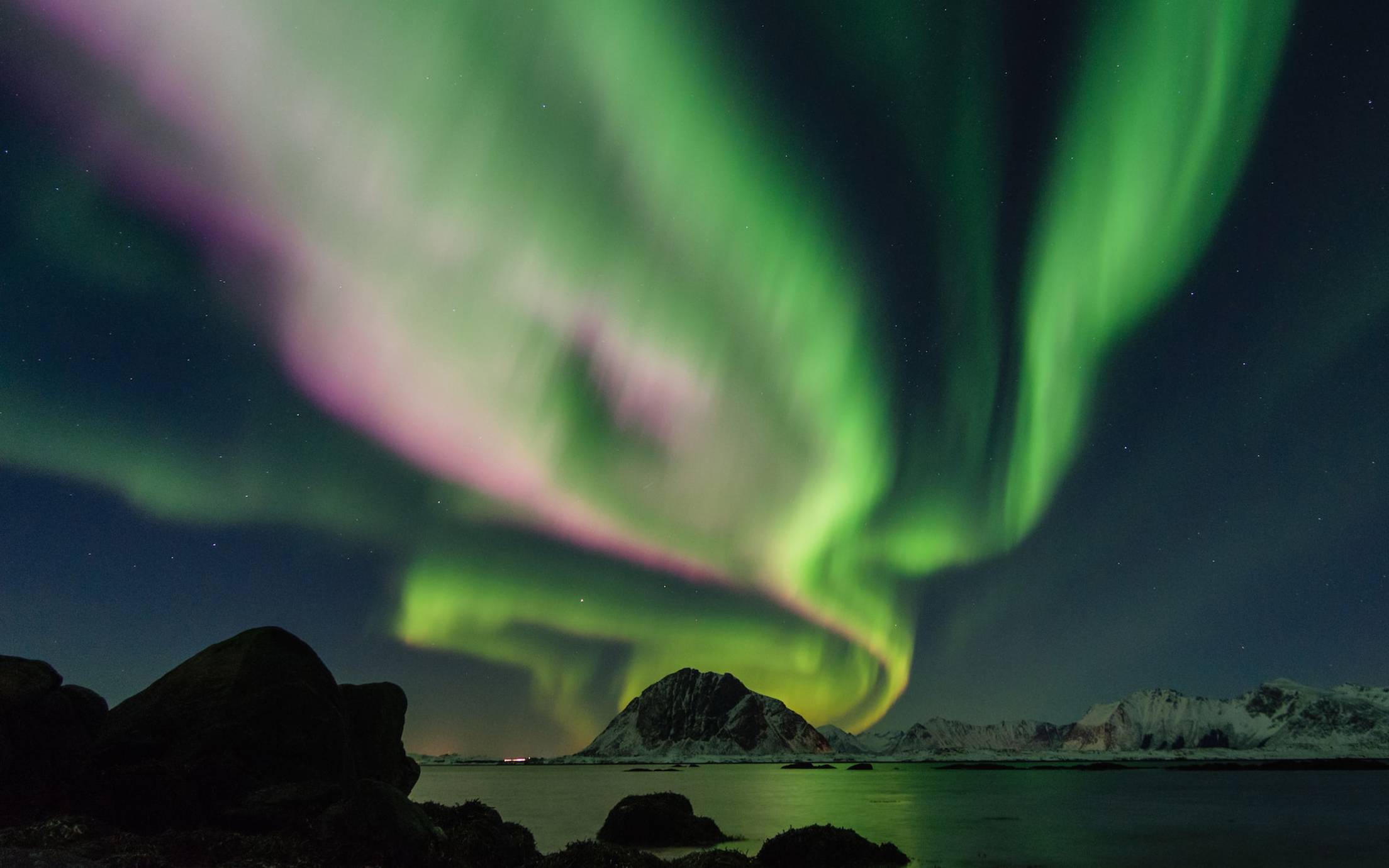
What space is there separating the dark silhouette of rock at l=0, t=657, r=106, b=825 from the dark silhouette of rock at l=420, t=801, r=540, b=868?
1104 cm

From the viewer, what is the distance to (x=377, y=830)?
22781 millimetres

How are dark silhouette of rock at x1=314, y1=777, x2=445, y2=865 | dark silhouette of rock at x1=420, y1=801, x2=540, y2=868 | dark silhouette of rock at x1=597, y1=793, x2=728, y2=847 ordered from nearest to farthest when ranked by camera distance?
dark silhouette of rock at x1=314, y1=777, x2=445, y2=865 < dark silhouette of rock at x1=420, y1=801, x2=540, y2=868 < dark silhouette of rock at x1=597, y1=793, x2=728, y2=847

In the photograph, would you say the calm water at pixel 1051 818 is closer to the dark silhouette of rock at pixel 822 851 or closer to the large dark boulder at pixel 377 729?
the dark silhouette of rock at pixel 822 851

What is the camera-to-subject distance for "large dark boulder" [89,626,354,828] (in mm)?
24047

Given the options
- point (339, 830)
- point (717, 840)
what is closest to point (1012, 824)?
point (717, 840)

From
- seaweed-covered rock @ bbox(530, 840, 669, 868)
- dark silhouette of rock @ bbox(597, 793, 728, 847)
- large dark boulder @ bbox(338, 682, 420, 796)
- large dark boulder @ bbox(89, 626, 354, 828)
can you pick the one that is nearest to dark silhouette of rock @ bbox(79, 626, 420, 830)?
large dark boulder @ bbox(89, 626, 354, 828)

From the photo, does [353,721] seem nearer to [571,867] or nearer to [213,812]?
[213,812]

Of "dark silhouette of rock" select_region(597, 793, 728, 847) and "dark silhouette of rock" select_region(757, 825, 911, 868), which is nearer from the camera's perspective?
"dark silhouette of rock" select_region(757, 825, 911, 868)

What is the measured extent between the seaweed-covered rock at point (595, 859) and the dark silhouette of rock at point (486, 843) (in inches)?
49.7

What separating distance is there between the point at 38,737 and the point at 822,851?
88.6ft

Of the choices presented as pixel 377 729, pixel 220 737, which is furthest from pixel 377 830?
pixel 377 729

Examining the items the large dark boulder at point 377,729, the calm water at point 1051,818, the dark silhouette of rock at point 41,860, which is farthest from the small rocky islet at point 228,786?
the calm water at point 1051,818

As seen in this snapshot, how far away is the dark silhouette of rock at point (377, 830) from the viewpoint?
22312 mm

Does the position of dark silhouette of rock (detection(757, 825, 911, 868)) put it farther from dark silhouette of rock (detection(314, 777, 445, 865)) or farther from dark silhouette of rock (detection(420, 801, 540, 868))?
dark silhouette of rock (detection(314, 777, 445, 865))
